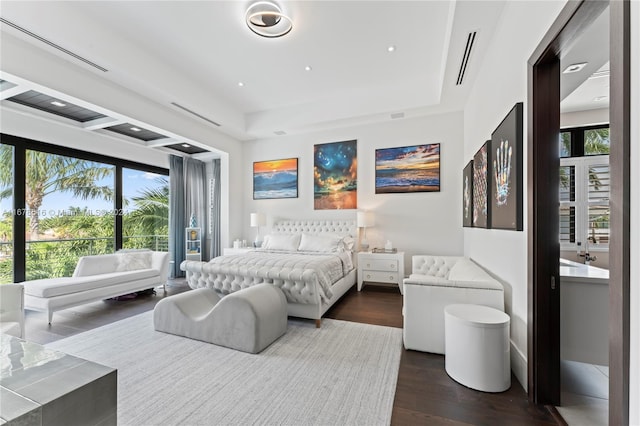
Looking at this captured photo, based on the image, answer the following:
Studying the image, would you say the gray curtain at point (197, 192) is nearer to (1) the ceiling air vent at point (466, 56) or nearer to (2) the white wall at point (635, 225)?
(1) the ceiling air vent at point (466, 56)

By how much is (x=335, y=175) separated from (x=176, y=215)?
13.0 ft

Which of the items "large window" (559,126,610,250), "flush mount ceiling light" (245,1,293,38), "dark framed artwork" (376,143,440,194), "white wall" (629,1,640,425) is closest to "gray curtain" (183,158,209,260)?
"flush mount ceiling light" (245,1,293,38)

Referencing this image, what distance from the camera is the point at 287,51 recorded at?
3.53 metres

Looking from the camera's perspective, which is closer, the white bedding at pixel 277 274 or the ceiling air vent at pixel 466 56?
the ceiling air vent at pixel 466 56

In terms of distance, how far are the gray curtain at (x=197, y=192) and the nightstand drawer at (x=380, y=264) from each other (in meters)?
4.38

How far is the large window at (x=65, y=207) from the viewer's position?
3977 millimetres

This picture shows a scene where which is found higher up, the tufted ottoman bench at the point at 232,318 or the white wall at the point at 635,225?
the white wall at the point at 635,225

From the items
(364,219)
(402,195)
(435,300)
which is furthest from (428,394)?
(402,195)

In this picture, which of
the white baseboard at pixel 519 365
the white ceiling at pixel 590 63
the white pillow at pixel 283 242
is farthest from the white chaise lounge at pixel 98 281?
the white ceiling at pixel 590 63

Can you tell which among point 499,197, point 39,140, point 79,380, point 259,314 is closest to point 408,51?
point 499,197

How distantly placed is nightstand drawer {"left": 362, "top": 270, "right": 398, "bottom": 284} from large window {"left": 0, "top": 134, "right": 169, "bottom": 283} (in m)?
5.14

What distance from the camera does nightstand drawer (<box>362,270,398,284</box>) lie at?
4.54 m

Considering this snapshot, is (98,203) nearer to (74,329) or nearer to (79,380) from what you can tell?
(74,329)

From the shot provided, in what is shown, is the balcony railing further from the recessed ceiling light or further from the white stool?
the recessed ceiling light
